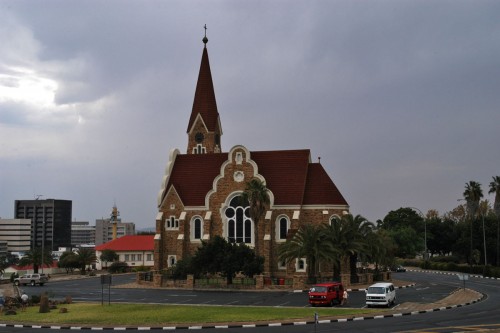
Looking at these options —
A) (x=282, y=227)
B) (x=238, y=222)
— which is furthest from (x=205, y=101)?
(x=282, y=227)

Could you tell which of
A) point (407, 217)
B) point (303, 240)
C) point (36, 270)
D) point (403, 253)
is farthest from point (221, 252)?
point (407, 217)

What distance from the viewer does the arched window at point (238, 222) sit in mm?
65375

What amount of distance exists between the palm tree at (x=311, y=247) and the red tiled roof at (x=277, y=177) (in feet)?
39.4

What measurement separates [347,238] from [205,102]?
37.9 m

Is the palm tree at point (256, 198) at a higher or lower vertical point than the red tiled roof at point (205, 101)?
lower

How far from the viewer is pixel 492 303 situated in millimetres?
34781

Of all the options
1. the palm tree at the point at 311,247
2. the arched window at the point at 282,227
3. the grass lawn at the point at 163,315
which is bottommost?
the grass lawn at the point at 163,315

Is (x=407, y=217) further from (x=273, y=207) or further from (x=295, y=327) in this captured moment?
(x=295, y=327)

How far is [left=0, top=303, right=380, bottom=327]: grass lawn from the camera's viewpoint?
28578mm

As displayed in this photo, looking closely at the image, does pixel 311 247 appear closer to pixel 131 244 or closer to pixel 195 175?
pixel 195 175

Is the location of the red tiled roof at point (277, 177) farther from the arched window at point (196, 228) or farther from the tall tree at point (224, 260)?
the tall tree at point (224, 260)

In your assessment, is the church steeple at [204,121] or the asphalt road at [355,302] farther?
the church steeple at [204,121]

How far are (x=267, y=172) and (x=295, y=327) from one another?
4168cm

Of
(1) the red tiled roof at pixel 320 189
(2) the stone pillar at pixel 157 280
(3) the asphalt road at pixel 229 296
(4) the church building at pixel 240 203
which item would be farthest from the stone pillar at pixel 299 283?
(1) the red tiled roof at pixel 320 189
